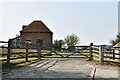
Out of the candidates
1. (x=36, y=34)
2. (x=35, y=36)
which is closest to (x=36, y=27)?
(x=36, y=34)

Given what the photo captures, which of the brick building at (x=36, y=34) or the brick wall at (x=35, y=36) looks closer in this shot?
the brick wall at (x=35, y=36)

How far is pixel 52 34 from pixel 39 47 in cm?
3895

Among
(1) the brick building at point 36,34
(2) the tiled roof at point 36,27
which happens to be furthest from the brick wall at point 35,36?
(2) the tiled roof at point 36,27

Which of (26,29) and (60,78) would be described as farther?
(26,29)

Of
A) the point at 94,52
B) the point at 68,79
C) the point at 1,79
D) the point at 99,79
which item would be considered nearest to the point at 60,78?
the point at 68,79

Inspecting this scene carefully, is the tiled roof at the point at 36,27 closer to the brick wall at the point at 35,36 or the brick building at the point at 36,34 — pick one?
the brick building at the point at 36,34

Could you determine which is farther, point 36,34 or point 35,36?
point 36,34

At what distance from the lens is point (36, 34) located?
5709 centimetres

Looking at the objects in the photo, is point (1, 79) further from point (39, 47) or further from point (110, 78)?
point (39, 47)

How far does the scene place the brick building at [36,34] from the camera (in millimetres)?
56156

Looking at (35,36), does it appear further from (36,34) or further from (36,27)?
(36,27)

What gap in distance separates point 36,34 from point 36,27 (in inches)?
89.6

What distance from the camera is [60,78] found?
25.3 ft

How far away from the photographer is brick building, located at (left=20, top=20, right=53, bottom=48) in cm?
5616
